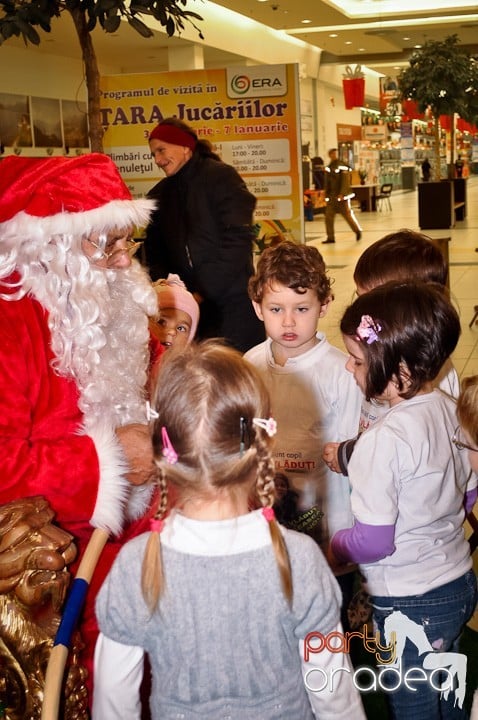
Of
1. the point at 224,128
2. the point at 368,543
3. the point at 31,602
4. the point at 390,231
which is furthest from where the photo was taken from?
the point at 390,231

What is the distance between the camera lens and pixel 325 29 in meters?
17.2

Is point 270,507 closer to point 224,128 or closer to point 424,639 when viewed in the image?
point 424,639

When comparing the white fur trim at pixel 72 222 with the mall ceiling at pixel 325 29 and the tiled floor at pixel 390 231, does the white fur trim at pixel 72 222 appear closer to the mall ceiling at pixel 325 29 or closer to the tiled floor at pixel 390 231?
the tiled floor at pixel 390 231

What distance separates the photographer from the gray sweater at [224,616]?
1355 millimetres

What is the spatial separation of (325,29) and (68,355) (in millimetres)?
16787

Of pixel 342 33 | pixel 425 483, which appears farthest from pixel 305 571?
pixel 342 33

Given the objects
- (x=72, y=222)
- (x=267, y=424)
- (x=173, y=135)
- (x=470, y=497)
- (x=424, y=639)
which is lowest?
(x=424, y=639)

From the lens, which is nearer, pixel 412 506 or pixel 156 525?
pixel 156 525

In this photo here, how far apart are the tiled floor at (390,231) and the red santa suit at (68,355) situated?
5.62 feet

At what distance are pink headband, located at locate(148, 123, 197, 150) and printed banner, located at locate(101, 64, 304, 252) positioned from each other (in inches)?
70.9

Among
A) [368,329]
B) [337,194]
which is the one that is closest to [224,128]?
[368,329]

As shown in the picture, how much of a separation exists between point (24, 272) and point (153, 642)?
1.01 metres

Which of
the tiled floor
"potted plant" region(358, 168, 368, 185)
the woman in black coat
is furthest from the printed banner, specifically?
"potted plant" region(358, 168, 368, 185)

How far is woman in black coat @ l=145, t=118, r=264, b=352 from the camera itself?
4734mm
